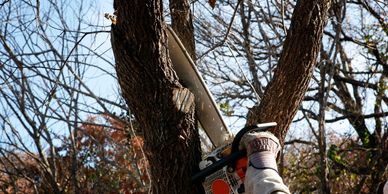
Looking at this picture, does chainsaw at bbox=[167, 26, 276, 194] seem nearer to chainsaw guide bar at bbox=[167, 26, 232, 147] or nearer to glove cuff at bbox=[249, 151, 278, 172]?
chainsaw guide bar at bbox=[167, 26, 232, 147]

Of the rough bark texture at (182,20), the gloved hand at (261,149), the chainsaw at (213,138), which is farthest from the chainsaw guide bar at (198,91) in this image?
the rough bark texture at (182,20)

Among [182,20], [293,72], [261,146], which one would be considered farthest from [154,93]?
[182,20]

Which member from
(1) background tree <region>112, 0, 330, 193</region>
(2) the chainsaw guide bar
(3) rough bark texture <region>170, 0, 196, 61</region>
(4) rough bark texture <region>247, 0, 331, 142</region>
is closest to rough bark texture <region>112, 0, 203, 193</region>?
(1) background tree <region>112, 0, 330, 193</region>

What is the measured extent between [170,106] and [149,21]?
0.43 metres

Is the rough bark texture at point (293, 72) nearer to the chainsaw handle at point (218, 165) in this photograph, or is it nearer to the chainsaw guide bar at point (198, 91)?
the chainsaw guide bar at point (198, 91)

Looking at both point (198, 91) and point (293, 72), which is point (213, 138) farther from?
point (293, 72)

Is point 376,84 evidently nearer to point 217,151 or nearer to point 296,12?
point 296,12

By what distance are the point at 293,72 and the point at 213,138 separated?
0.59 metres

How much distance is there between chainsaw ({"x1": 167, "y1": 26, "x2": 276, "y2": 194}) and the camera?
8.98ft

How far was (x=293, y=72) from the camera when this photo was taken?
328 cm

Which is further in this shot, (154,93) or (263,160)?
(154,93)

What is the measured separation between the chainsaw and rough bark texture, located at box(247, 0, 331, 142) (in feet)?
0.85

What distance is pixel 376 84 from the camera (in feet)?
28.9

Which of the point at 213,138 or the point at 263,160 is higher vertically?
the point at 213,138
